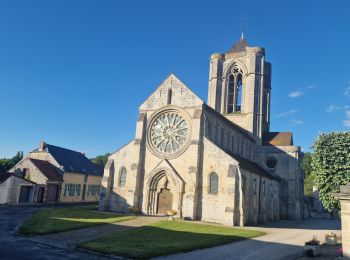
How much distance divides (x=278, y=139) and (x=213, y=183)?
986 inches

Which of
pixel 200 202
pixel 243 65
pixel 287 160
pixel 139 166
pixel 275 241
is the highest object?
pixel 243 65

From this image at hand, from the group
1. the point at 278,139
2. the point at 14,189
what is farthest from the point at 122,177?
the point at 278,139

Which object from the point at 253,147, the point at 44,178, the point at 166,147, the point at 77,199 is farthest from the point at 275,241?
the point at 77,199

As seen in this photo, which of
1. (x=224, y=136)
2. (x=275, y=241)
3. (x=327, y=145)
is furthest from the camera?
(x=224, y=136)

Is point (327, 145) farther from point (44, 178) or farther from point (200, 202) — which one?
point (44, 178)

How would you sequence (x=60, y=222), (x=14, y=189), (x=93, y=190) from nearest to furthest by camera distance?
(x=60, y=222) → (x=14, y=189) → (x=93, y=190)

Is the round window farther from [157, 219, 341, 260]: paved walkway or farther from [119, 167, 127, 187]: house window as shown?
[157, 219, 341, 260]: paved walkway

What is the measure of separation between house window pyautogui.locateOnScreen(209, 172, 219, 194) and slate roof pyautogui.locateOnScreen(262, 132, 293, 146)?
919 inches

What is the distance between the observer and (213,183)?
30.6 metres

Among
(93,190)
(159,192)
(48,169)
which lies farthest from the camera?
(93,190)

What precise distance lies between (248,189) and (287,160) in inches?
750

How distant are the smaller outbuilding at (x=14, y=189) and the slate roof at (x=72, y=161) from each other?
6923 mm

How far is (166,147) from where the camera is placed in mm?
33656

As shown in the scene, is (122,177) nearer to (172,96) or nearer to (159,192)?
(159,192)
